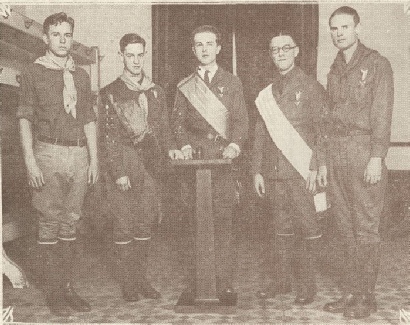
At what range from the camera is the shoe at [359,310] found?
2441 mm

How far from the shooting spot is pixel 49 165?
2576mm

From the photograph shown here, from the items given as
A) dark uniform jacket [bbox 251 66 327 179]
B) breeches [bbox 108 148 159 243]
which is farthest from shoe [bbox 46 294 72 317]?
dark uniform jacket [bbox 251 66 327 179]

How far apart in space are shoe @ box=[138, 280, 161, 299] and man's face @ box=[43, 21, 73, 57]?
121 centimetres

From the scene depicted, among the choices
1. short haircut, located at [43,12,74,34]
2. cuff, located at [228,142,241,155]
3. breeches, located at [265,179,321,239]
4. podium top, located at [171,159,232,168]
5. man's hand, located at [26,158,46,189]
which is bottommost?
breeches, located at [265,179,321,239]

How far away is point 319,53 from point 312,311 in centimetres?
142

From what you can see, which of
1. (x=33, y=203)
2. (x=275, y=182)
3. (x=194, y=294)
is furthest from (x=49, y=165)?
(x=275, y=182)

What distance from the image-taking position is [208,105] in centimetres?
268

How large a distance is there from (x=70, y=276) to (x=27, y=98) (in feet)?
2.96

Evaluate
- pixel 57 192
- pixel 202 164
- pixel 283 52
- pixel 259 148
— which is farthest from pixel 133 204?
pixel 283 52

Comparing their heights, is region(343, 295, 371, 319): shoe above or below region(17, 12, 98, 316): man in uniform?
below

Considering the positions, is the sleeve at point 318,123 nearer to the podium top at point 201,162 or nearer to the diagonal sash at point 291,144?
the diagonal sash at point 291,144

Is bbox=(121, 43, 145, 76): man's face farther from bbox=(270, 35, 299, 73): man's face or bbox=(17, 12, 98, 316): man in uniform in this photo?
bbox=(270, 35, 299, 73): man's face

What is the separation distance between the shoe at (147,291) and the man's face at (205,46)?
3.80 ft

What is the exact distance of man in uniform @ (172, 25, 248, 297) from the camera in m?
2.65
